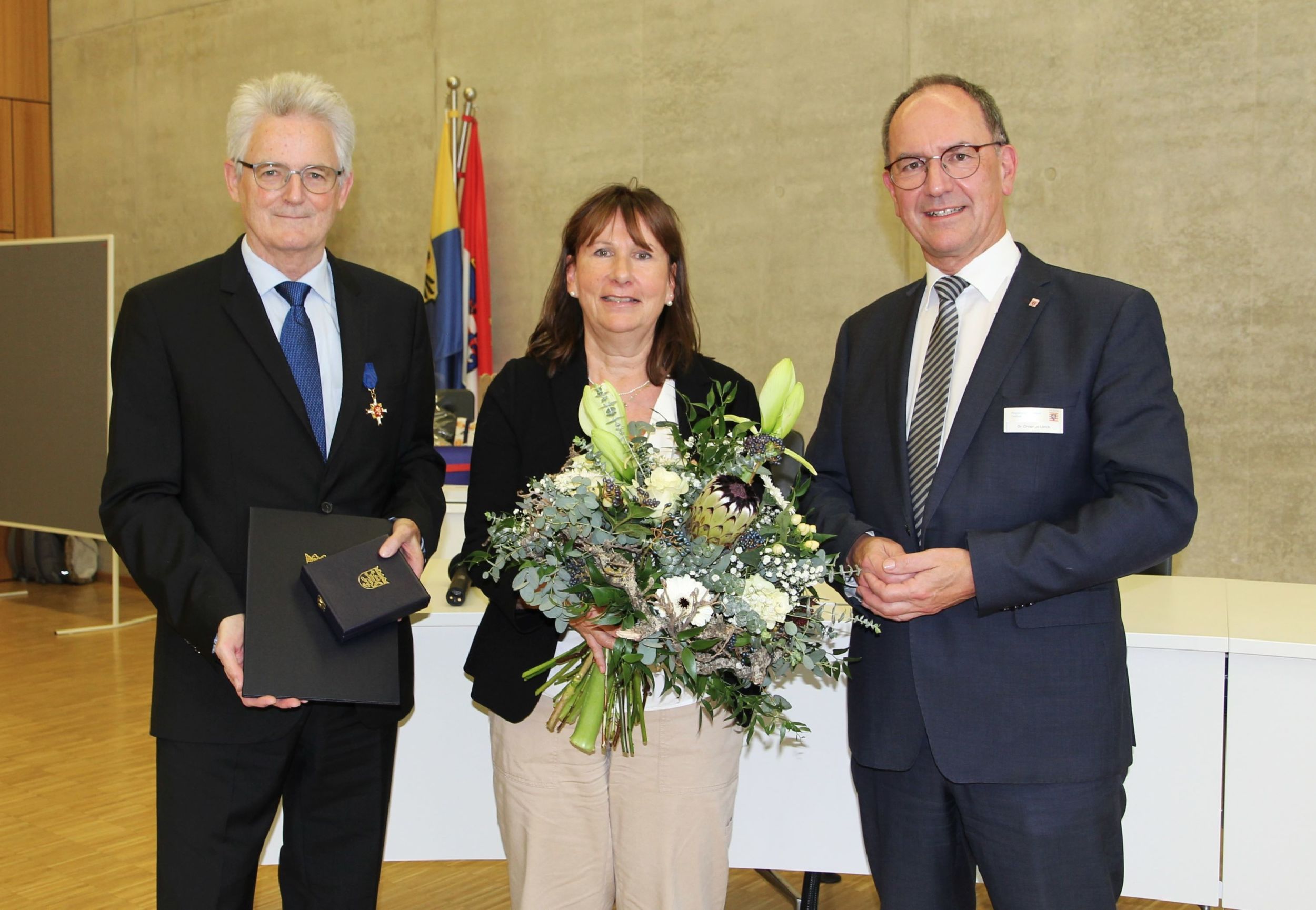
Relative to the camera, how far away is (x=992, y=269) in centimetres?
201

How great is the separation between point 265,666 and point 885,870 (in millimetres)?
1138

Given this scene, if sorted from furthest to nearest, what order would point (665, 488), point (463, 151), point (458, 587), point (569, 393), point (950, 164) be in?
point (463, 151), point (458, 587), point (569, 393), point (950, 164), point (665, 488)

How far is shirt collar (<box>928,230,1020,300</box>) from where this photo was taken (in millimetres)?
2006

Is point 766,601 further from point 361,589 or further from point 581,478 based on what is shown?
point 361,589

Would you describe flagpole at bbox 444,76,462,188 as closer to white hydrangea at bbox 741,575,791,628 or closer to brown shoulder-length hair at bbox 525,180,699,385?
brown shoulder-length hair at bbox 525,180,699,385

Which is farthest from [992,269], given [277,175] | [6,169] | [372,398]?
[6,169]

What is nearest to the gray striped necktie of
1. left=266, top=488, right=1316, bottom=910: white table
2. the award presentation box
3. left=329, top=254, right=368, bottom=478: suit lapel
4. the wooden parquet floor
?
left=266, top=488, right=1316, bottom=910: white table

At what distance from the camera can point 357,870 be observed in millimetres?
2092

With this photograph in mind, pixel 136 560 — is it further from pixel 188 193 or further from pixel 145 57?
pixel 145 57

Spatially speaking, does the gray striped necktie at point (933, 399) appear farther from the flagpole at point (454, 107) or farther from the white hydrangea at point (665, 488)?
the flagpole at point (454, 107)

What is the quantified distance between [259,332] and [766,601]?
1.06 metres

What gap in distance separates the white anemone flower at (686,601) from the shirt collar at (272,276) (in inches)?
37.5

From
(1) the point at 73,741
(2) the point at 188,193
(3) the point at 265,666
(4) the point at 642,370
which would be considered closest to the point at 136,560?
(3) the point at 265,666

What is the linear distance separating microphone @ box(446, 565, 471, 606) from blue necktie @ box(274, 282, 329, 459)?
0.95 metres
